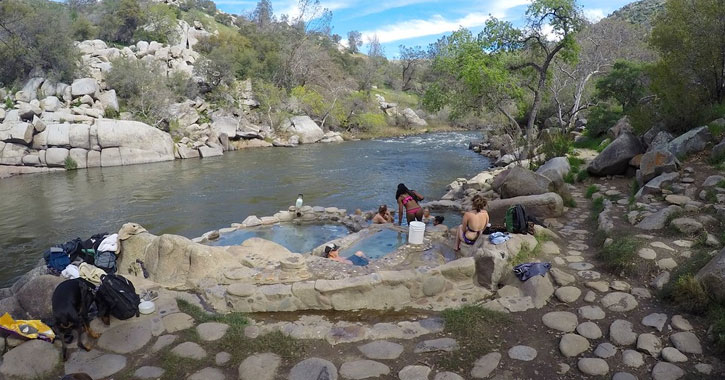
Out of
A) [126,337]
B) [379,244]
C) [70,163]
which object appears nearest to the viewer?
[126,337]

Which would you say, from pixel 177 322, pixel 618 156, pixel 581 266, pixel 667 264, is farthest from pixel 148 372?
pixel 618 156

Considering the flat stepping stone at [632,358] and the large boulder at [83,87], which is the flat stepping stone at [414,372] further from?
the large boulder at [83,87]

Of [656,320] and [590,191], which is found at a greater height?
[590,191]

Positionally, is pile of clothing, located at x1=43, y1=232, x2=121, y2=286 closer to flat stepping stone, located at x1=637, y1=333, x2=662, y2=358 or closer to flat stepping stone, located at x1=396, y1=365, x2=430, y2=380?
flat stepping stone, located at x1=396, y1=365, x2=430, y2=380

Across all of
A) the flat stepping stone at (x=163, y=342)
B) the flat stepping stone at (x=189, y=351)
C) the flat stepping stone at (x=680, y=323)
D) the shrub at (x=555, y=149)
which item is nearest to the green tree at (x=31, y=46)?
the shrub at (x=555, y=149)

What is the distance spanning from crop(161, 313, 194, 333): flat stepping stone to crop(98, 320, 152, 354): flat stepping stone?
0.21 metres

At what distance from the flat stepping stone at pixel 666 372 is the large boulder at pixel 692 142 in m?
7.31

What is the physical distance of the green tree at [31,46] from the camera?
31.6 m

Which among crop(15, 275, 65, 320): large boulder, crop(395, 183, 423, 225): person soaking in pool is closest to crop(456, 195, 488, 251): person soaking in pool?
crop(395, 183, 423, 225): person soaking in pool

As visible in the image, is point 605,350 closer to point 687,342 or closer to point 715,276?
point 687,342

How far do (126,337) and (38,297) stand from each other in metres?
1.66

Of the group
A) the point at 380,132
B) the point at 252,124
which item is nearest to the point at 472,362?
the point at 252,124

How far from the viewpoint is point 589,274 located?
20.5 ft

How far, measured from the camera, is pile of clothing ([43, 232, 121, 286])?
7.04m
